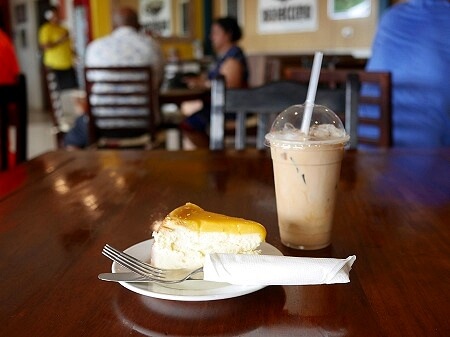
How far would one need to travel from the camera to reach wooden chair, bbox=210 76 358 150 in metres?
1.75

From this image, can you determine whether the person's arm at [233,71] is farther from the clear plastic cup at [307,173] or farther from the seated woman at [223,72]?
the clear plastic cup at [307,173]

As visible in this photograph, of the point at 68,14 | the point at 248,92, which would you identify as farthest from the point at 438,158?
the point at 68,14

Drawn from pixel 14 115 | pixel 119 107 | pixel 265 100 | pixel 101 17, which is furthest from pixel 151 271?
pixel 101 17

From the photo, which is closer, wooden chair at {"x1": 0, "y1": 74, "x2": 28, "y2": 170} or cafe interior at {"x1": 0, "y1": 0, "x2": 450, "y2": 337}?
cafe interior at {"x1": 0, "y1": 0, "x2": 450, "y2": 337}

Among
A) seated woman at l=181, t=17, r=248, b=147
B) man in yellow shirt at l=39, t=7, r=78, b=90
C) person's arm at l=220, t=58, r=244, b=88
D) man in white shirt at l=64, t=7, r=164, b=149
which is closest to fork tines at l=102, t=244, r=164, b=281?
man in white shirt at l=64, t=7, r=164, b=149

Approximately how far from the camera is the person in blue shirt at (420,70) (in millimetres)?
2045

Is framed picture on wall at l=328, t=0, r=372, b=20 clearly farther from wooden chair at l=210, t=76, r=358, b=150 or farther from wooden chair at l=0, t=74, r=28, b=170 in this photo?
wooden chair at l=0, t=74, r=28, b=170

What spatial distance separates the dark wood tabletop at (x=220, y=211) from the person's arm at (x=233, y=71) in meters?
2.58

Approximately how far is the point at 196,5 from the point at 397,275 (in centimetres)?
882

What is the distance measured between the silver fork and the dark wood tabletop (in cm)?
3

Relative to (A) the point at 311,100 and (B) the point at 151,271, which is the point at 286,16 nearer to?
(A) the point at 311,100

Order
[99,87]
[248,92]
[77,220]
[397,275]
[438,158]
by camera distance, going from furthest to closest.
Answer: [99,87] → [248,92] → [438,158] → [77,220] → [397,275]

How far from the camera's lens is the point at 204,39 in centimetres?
922

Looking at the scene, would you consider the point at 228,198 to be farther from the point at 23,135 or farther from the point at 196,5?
the point at 196,5
